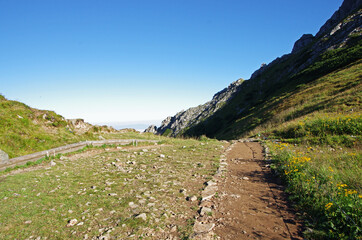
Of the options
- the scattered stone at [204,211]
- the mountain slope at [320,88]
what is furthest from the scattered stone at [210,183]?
the mountain slope at [320,88]

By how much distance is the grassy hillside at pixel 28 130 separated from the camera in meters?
14.6

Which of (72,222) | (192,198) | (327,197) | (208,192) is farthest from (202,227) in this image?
(327,197)

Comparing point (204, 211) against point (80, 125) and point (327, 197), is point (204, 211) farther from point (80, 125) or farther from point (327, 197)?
point (80, 125)

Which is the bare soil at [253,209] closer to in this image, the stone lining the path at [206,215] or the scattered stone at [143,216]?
the stone lining the path at [206,215]

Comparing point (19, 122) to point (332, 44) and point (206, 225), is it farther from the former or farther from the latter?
point (332, 44)

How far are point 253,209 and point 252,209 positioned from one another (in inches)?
1.1

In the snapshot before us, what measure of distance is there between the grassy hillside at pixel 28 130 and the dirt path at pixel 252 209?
1557 centimetres

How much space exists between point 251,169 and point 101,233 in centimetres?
715

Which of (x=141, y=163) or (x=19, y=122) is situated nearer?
(x=141, y=163)

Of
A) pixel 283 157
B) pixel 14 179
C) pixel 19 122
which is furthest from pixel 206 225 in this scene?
pixel 19 122

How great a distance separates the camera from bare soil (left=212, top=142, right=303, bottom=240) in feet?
13.6

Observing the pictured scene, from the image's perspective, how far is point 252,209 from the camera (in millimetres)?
5211

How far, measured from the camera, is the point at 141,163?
1091cm

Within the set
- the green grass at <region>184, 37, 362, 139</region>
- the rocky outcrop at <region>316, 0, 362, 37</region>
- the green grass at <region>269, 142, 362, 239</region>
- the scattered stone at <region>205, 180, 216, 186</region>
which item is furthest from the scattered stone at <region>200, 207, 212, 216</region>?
the rocky outcrop at <region>316, 0, 362, 37</region>
